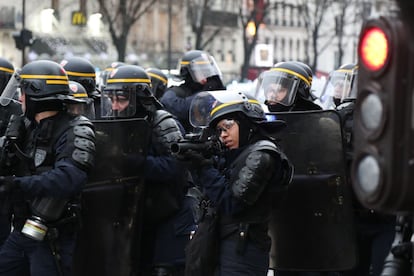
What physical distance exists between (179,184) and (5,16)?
4056 centimetres

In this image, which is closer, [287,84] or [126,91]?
[126,91]

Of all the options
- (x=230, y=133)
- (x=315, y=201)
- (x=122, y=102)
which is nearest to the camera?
(x=230, y=133)

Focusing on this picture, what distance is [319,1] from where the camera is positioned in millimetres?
49656

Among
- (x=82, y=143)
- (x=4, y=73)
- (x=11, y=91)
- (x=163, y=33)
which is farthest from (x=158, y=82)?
(x=163, y=33)

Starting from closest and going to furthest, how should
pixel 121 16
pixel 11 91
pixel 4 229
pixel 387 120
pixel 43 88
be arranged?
pixel 387 120 < pixel 43 88 < pixel 11 91 < pixel 4 229 < pixel 121 16

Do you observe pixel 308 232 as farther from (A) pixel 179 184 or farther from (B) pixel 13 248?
(B) pixel 13 248

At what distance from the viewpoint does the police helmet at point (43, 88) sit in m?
5.73

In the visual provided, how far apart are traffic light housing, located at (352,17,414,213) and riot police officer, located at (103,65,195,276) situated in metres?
3.23

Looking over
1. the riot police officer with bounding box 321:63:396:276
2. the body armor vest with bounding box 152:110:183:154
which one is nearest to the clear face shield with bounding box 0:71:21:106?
the body armor vest with bounding box 152:110:183:154

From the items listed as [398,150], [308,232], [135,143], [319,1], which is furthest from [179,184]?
[319,1]

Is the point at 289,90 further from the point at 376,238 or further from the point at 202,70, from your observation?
the point at 202,70

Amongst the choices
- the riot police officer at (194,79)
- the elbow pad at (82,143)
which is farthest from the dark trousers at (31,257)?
the riot police officer at (194,79)

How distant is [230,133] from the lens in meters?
5.46

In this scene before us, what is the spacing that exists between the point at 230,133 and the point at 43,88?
1.13m
